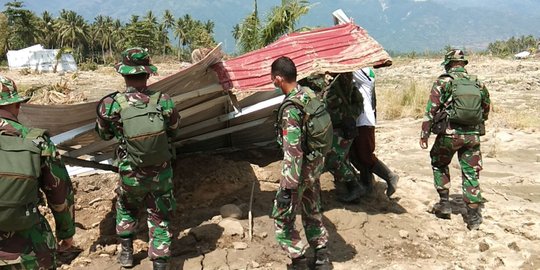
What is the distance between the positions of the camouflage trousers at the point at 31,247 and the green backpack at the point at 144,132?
2.91ft

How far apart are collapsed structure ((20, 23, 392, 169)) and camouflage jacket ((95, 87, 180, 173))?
0.21 m

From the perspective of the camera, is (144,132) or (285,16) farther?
(285,16)

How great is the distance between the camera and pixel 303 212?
383 cm

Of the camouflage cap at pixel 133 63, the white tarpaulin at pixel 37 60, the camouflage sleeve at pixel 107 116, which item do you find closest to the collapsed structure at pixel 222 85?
the camouflage sleeve at pixel 107 116

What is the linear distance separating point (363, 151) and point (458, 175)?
2191 mm

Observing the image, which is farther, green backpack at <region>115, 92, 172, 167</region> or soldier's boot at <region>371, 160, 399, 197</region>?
soldier's boot at <region>371, 160, 399, 197</region>

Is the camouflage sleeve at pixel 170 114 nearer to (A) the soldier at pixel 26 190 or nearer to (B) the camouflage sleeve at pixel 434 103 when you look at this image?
(A) the soldier at pixel 26 190

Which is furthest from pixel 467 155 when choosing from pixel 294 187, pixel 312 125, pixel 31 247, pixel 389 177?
pixel 31 247

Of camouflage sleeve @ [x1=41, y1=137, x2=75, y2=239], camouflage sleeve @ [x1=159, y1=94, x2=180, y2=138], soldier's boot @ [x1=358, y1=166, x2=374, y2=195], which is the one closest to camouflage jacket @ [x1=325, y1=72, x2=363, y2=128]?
soldier's boot @ [x1=358, y1=166, x2=374, y2=195]

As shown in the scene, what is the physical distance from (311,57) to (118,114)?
199 centimetres

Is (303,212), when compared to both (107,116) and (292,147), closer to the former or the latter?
(292,147)

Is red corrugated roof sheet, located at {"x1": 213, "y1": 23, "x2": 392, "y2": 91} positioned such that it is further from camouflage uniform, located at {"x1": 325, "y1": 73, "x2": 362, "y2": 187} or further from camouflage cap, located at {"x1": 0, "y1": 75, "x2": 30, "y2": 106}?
camouflage cap, located at {"x1": 0, "y1": 75, "x2": 30, "y2": 106}

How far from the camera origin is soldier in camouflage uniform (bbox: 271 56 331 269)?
3.47m

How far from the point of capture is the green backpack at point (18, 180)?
2.35 m
